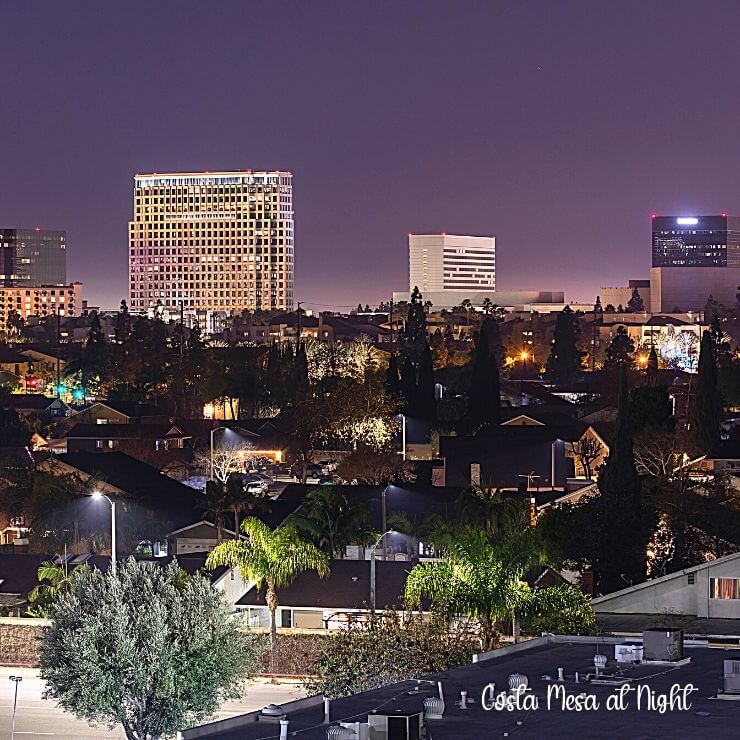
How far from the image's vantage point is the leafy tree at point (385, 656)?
38969mm

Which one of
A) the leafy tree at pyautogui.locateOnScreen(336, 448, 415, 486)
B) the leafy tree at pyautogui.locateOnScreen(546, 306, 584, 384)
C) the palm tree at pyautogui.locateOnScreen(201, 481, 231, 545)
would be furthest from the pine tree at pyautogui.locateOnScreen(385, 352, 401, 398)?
the leafy tree at pyautogui.locateOnScreen(546, 306, 584, 384)

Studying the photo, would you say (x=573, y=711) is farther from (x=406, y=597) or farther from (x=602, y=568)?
(x=602, y=568)

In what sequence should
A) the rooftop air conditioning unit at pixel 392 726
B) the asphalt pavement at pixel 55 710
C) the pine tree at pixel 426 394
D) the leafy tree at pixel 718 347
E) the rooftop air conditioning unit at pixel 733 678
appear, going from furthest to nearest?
the leafy tree at pixel 718 347
the pine tree at pixel 426 394
the asphalt pavement at pixel 55 710
the rooftop air conditioning unit at pixel 733 678
the rooftop air conditioning unit at pixel 392 726

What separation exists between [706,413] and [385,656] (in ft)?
195

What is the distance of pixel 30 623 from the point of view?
54.2 m

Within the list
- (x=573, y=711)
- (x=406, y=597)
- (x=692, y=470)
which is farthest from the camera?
(x=692, y=470)

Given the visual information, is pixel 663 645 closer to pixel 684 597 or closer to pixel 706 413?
pixel 684 597

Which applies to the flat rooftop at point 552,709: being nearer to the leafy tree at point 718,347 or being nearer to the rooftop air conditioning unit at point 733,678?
the rooftop air conditioning unit at point 733,678

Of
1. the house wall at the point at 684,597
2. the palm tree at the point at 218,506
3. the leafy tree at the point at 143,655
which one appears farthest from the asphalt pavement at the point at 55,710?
the palm tree at the point at 218,506

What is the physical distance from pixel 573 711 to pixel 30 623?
30785 millimetres

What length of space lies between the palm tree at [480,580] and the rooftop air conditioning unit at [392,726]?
21673 mm

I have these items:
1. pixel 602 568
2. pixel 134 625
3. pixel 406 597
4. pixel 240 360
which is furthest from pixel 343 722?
pixel 240 360

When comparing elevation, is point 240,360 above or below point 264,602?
above

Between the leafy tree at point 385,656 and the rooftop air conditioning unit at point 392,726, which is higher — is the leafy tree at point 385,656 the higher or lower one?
the lower one
